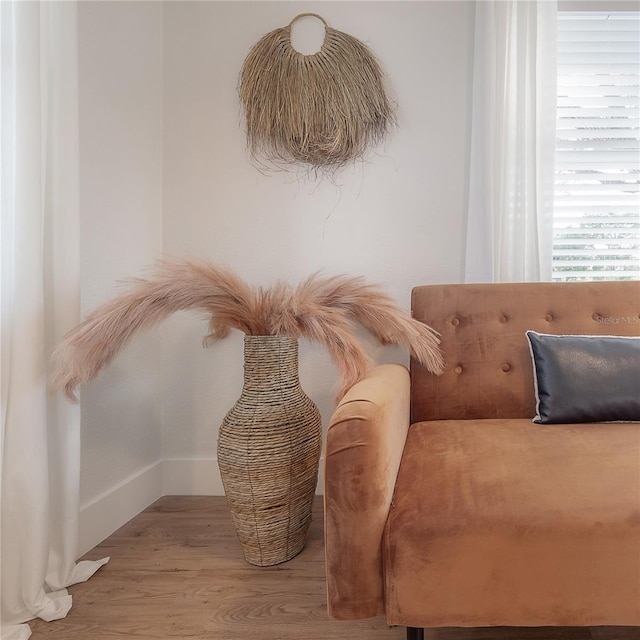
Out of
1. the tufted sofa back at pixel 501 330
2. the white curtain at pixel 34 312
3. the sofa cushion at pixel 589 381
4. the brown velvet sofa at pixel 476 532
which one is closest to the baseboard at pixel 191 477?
the white curtain at pixel 34 312

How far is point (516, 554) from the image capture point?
0.85 meters

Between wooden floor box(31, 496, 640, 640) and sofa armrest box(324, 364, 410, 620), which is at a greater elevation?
sofa armrest box(324, 364, 410, 620)

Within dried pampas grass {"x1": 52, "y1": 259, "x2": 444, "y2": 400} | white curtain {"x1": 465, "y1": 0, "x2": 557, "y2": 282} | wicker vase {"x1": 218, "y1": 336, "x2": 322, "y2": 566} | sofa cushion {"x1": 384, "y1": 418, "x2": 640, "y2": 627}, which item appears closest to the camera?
sofa cushion {"x1": 384, "y1": 418, "x2": 640, "y2": 627}

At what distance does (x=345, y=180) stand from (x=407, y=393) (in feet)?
3.23

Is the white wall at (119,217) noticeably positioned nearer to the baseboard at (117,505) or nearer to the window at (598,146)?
the baseboard at (117,505)

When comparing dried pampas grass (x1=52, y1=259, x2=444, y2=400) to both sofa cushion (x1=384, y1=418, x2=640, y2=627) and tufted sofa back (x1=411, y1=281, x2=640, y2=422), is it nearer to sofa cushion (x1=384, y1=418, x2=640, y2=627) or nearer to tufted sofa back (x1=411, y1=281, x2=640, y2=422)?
tufted sofa back (x1=411, y1=281, x2=640, y2=422)

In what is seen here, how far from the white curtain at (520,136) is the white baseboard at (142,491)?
115 cm

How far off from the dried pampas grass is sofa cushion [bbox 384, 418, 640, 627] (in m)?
0.47

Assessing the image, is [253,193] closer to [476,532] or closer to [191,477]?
[191,477]

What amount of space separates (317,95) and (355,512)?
5.21 feet

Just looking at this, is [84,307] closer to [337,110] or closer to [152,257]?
[152,257]

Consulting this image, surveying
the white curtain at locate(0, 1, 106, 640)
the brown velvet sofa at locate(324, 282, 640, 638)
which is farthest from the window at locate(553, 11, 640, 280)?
the white curtain at locate(0, 1, 106, 640)

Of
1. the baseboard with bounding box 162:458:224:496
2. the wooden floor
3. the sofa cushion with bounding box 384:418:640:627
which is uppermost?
the sofa cushion with bounding box 384:418:640:627

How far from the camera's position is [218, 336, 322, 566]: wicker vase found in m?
1.40
